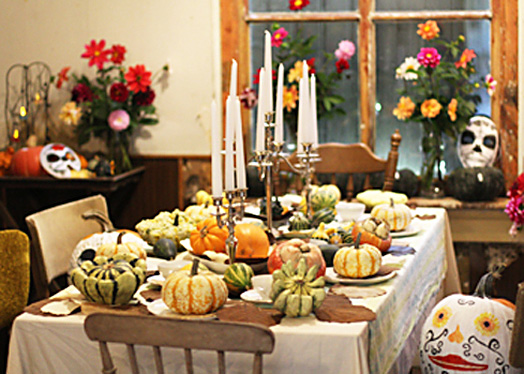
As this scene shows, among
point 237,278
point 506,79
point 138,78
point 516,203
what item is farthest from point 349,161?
point 237,278

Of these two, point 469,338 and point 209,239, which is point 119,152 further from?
point 469,338

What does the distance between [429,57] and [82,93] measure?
199cm

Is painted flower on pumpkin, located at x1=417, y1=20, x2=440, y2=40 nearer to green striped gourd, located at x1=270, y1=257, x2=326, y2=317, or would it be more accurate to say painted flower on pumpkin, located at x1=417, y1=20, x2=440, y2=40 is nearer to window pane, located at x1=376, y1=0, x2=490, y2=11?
window pane, located at x1=376, y1=0, x2=490, y2=11

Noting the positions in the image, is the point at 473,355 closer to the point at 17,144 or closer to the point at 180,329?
the point at 180,329

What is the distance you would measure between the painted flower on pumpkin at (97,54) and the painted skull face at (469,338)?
102 inches

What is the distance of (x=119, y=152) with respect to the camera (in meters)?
4.33

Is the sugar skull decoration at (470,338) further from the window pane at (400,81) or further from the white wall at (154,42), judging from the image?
the white wall at (154,42)

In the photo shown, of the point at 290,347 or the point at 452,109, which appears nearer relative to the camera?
the point at 290,347

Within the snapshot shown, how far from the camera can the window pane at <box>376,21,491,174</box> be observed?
164 inches

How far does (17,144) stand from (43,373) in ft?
9.85

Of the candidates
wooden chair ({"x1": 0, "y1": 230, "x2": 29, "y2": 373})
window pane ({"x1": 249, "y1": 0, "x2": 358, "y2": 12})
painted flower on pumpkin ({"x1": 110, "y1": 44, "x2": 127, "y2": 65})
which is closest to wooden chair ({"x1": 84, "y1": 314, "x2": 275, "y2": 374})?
wooden chair ({"x1": 0, "y1": 230, "x2": 29, "y2": 373})

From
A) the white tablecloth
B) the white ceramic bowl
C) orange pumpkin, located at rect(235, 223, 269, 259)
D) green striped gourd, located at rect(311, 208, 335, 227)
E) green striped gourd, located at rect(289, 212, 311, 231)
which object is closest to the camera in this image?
the white tablecloth

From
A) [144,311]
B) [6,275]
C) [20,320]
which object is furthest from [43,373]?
[6,275]

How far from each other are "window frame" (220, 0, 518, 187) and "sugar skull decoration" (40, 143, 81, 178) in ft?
3.15
